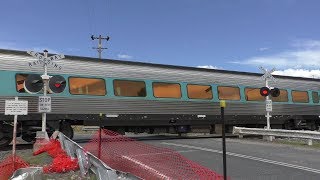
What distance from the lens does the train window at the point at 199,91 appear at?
22.2 metres

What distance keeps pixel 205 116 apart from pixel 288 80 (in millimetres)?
7103

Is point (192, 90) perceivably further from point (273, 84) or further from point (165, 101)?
point (273, 84)

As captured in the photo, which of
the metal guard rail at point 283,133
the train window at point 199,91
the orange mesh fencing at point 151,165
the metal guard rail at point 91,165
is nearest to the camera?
the metal guard rail at point 91,165

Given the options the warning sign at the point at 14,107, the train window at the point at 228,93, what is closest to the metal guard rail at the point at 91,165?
the warning sign at the point at 14,107

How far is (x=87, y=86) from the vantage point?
18.5 meters

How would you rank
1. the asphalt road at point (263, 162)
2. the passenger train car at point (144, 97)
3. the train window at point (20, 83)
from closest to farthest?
the asphalt road at point (263, 162) → the train window at point (20, 83) → the passenger train car at point (144, 97)

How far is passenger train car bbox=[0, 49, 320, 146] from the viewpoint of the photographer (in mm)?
17250

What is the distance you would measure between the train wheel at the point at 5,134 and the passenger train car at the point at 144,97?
38 mm

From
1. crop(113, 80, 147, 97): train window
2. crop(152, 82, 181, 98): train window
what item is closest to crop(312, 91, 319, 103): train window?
crop(152, 82, 181, 98): train window

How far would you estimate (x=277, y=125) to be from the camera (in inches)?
1057

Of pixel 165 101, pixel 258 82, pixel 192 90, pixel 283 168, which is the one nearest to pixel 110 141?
pixel 283 168

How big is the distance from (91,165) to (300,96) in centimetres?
2094

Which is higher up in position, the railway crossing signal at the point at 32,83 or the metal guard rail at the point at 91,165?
the railway crossing signal at the point at 32,83

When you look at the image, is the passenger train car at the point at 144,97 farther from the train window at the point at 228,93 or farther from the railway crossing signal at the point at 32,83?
the railway crossing signal at the point at 32,83
